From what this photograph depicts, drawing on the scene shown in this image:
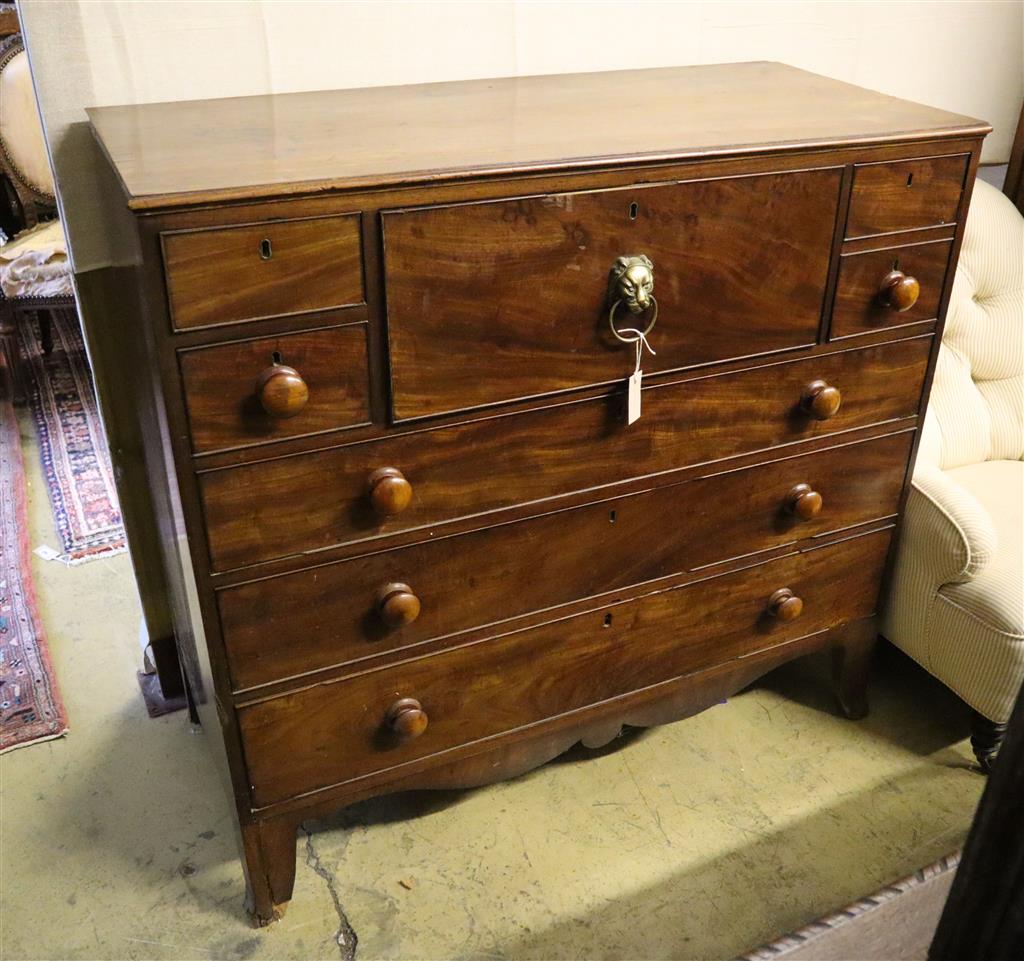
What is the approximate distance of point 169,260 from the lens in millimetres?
1066

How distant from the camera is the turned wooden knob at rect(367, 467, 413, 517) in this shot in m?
1.27

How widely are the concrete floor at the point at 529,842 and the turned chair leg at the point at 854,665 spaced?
0.15ft

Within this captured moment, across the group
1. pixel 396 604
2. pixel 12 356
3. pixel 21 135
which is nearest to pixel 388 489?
pixel 396 604

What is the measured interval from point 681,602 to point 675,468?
248mm

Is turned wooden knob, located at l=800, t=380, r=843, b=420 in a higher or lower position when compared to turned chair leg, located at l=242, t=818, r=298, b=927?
higher

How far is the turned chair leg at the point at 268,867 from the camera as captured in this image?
4.87 feet

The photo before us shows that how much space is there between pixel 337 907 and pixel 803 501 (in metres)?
0.94

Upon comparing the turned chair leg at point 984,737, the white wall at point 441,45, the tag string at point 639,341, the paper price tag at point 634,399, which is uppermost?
the white wall at point 441,45

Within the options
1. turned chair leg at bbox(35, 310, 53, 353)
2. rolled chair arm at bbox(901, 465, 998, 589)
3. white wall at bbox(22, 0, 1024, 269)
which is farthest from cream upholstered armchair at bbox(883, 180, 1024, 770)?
turned chair leg at bbox(35, 310, 53, 353)

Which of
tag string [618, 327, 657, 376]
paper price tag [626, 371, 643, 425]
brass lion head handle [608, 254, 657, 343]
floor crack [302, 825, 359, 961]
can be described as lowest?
floor crack [302, 825, 359, 961]

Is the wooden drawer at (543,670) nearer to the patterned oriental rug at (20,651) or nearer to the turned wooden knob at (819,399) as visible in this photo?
the turned wooden knob at (819,399)

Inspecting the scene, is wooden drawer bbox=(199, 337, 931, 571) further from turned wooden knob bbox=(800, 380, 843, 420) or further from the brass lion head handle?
the brass lion head handle

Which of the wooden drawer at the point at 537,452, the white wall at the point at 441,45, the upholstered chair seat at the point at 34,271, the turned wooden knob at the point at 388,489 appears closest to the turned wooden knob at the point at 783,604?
the wooden drawer at the point at 537,452

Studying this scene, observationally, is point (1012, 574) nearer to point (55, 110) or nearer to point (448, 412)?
point (448, 412)
